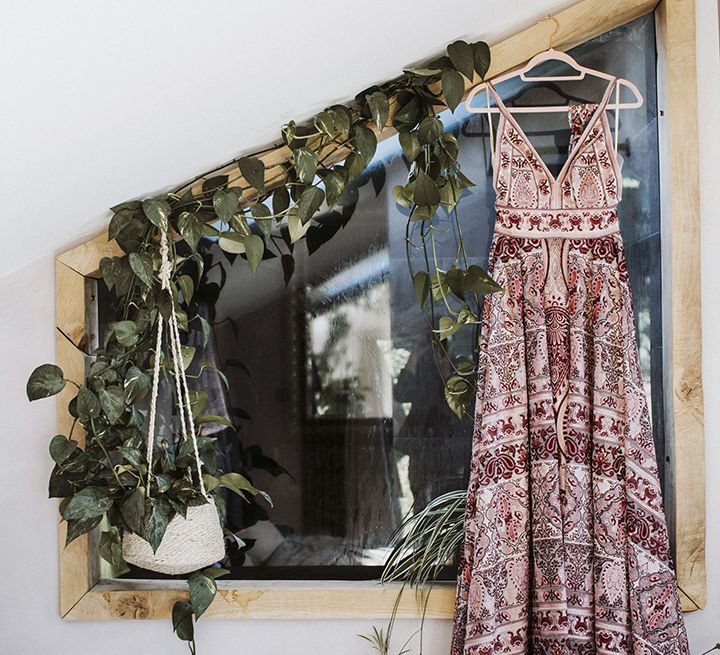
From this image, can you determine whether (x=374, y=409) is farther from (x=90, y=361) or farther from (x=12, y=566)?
(x=12, y=566)

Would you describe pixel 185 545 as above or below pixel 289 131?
below

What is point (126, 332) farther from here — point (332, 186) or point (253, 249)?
point (332, 186)

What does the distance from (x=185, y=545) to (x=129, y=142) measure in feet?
2.69

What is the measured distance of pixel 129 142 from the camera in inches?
58.4

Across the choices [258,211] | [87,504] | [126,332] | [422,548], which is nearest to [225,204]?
[258,211]

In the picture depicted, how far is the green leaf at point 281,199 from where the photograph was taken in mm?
1747

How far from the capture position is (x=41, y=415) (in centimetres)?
185

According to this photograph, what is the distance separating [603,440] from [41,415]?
1.31 m

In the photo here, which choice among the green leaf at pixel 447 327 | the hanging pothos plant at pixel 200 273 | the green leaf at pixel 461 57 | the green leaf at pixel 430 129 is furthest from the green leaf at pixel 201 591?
the green leaf at pixel 461 57

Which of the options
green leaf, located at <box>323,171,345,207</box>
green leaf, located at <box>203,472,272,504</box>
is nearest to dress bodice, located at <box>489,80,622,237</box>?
green leaf, located at <box>323,171,345,207</box>

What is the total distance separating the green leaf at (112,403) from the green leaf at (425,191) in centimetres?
77

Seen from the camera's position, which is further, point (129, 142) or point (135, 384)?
point (135, 384)

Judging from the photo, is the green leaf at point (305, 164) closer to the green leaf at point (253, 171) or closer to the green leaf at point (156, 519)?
the green leaf at point (253, 171)

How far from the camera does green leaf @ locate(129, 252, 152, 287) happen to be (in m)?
1.63
